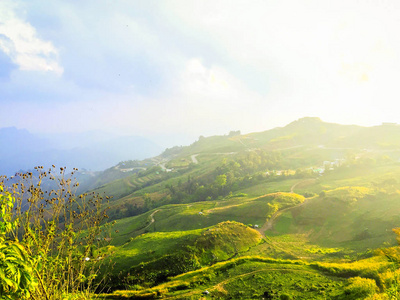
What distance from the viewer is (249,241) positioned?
2409 inches

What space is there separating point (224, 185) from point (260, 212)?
6421 centimetres

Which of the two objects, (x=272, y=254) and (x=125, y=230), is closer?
(x=272, y=254)

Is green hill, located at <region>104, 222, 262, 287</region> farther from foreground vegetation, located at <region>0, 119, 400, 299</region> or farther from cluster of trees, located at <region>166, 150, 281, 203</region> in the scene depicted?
cluster of trees, located at <region>166, 150, 281, 203</region>

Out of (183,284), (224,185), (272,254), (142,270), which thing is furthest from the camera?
(224,185)

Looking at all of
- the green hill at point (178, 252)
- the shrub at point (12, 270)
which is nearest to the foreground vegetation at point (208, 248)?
the shrub at point (12, 270)

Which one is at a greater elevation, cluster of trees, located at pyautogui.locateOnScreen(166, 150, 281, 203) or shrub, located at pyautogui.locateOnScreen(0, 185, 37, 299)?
shrub, located at pyautogui.locateOnScreen(0, 185, 37, 299)

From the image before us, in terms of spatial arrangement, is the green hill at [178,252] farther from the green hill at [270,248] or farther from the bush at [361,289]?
the bush at [361,289]

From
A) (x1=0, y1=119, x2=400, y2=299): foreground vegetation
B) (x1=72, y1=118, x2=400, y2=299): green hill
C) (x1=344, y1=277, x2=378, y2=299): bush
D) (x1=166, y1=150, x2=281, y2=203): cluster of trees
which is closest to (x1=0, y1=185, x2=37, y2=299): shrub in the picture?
(x1=0, y1=119, x2=400, y2=299): foreground vegetation

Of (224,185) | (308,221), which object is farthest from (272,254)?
(224,185)

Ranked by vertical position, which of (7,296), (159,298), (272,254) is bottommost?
(272,254)

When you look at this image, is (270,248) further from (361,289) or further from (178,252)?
(361,289)

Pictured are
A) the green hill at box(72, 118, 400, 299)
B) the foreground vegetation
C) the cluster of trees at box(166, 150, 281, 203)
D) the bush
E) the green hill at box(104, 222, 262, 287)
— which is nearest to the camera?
the foreground vegetation

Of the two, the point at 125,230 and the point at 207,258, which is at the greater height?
the point at 207,258

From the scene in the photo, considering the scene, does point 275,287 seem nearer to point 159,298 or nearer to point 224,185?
point 159,298
